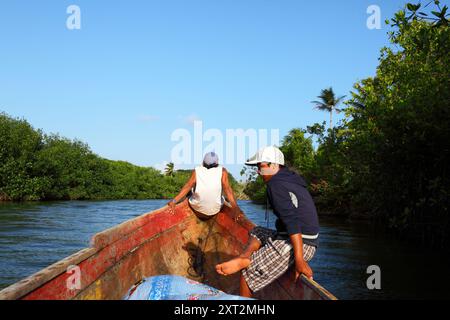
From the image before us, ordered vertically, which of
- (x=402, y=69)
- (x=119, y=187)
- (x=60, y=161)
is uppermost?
(x=402, y=69)

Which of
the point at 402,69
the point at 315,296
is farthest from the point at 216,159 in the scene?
the point at 402,69

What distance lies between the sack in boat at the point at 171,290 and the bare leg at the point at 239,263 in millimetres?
212

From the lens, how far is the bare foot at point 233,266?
11.5 ft

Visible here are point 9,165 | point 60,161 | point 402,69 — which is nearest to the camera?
point 402,69

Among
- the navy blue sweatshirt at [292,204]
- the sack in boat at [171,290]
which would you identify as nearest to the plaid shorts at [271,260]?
the navy blue sweatshirt at [292,204]

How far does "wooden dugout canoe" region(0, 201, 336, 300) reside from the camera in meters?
3.12

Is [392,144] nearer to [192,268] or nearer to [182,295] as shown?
→ [192,268]

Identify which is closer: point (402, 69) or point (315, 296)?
point (315, 296)

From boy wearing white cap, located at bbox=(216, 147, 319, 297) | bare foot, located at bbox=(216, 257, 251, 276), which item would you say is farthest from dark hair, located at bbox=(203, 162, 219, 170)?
bare foot, located at bbox=(216, 257, 251, 276)

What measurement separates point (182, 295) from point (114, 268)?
1.66 m

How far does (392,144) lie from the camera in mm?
12797

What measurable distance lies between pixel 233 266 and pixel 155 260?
2665 millimetres

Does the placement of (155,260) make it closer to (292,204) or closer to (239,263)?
(239,263)
